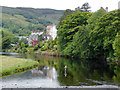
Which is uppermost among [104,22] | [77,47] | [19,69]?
[104,22]

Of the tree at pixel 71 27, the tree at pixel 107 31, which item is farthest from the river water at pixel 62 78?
the tree at pixel 71 27

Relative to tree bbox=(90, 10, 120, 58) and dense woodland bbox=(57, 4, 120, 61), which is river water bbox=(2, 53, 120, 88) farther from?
tree bbox=(90, 10, 120, 58)

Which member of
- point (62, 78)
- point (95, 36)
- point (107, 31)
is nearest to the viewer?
point (62, 78)

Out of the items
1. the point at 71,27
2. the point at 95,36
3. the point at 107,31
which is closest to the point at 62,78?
the point at 107,31

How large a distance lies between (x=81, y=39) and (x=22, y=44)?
6875 centimetres

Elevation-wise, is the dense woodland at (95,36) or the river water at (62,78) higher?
the dense woodland at (95,36)

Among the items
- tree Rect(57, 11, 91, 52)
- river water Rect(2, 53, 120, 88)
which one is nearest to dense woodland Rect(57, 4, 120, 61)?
tree Rect(57, 11, 91, 52)

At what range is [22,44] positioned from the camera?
124 m

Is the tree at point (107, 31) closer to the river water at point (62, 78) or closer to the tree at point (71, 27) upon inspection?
the river water at point (62, 78)

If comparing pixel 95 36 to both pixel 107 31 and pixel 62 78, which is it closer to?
pixel 107 31

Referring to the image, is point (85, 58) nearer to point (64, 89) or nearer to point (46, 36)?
point (64, 89)

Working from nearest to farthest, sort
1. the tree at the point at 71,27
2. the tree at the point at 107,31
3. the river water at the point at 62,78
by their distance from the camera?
the river water at the point at 62,78 → the tree at the point at 107,31 → the tree at the point at 71,27

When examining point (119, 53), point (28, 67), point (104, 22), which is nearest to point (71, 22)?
point (104, 22)

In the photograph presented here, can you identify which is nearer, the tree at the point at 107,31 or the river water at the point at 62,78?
the river water at the point at 62,78
